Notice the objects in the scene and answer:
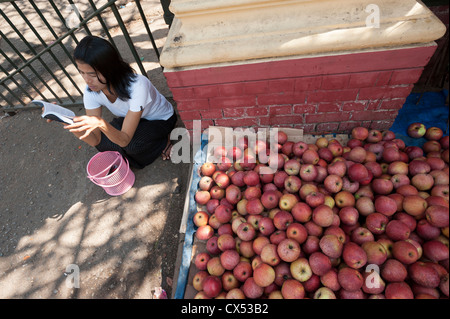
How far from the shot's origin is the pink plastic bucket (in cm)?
292

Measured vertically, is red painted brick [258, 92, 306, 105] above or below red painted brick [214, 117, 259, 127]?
above

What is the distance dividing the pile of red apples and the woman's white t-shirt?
1.03 metres

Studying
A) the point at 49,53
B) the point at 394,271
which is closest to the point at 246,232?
the point at 394,271

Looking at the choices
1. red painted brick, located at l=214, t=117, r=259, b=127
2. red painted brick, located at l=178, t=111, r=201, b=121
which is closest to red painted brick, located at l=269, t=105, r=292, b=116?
red painted brick, located at l=214, t=117, r=259, b=127

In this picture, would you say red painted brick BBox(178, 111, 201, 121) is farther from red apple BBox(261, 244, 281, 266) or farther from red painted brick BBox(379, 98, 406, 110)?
red painted brick BBox(379, 98, 406, 110)

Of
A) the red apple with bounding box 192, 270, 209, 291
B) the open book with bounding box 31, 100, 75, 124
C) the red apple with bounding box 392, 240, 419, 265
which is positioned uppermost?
the open book with bounding box 31, 100, 75, 124

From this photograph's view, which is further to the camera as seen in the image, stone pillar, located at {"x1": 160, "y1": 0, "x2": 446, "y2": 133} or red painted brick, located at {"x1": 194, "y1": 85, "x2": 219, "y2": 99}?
red painted brick, located at {"x1": 194, "y1": 85, "x2": 219, "y2": 99}

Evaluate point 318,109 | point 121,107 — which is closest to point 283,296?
point 318,109

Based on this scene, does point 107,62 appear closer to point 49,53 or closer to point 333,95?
point 333,95

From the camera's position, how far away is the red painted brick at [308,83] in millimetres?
2049

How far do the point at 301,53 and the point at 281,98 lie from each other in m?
0.44

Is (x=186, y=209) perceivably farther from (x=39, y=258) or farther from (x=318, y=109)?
(x=39, y=258)

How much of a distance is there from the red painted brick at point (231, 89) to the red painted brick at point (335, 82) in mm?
696

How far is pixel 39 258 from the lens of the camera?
283cm
